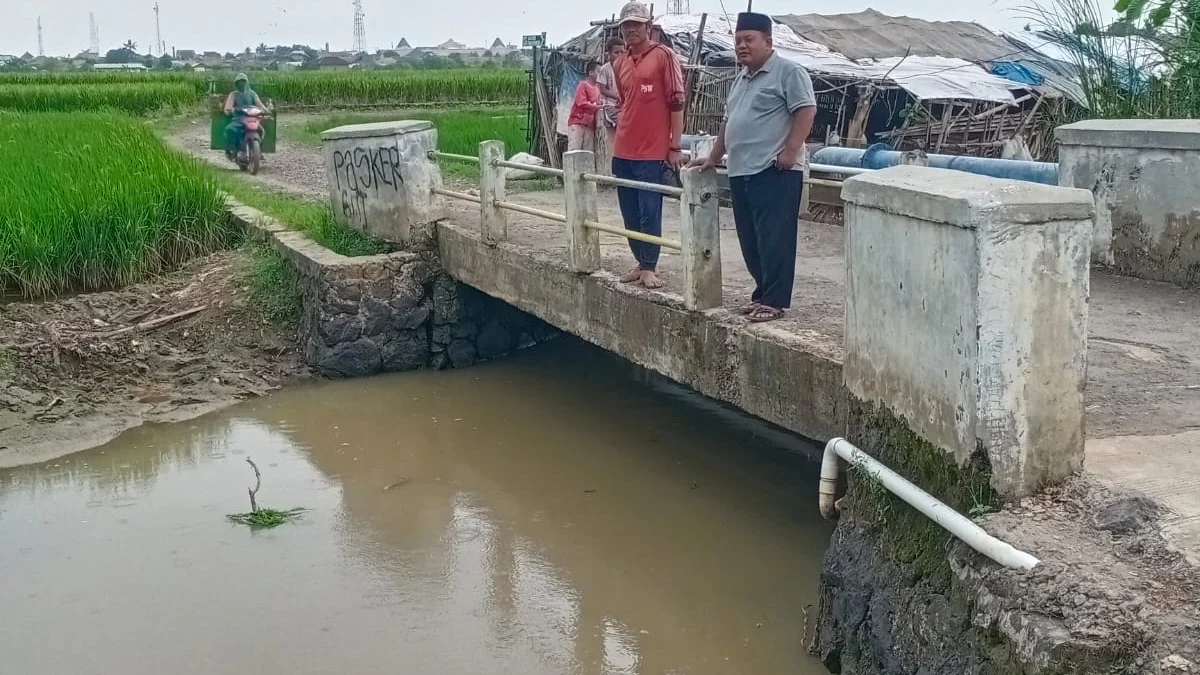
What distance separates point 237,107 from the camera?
16062 mm

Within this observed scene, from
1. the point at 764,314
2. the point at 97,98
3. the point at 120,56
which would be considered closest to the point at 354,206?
the point at 764,314

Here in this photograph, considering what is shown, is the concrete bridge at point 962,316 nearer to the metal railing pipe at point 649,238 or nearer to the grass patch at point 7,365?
the metal railing pipe at point 649,238

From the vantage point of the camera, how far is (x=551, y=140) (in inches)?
556

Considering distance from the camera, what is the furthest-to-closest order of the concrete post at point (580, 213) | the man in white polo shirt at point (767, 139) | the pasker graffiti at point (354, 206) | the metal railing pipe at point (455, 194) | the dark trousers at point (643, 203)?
1. the pasker graffiti at point (354, 206)
2. the metal railing pipe at point (455, 194)
3. the concrete post at point (580, 213)
4. the dark trousers at point (643, 203)
5. the man in white polo shirt at point (767, 139)

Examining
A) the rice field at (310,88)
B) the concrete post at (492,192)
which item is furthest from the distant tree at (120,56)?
the concrete post at (492,192)

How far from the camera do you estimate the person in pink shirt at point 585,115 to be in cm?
1023

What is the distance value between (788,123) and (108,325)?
5.74 meters

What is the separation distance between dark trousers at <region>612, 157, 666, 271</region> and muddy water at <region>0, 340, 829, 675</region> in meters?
1.18

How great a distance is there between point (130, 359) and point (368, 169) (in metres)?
2.19

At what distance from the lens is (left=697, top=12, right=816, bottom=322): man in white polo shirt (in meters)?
4.73

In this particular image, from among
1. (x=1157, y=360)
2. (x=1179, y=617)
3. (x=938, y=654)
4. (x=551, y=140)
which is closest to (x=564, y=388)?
(x=1157, y=360)

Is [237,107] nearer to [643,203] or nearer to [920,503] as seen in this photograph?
[643,203]

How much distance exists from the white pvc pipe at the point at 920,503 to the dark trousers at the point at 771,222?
1.18 metres

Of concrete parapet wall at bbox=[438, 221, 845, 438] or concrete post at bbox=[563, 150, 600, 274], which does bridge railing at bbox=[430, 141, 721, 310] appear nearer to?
concrete post at bbox=[563, 150, 600, 274]
